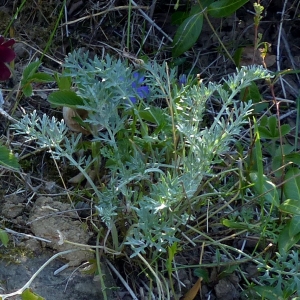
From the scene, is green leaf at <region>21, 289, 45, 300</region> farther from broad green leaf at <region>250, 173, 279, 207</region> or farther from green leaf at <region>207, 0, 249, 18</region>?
green leaf at <region>207, 0, 249, 18</region>

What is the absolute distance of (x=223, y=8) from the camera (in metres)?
1.85

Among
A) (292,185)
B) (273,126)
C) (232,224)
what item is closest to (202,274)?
(232,224)

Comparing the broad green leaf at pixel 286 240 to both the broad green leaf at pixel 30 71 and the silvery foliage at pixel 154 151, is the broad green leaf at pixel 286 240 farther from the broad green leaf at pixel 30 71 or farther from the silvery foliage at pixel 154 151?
the broad green leaf at pixel 30 71

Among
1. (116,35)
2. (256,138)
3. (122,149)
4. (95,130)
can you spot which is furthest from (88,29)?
(256,138)

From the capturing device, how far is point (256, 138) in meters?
1.36

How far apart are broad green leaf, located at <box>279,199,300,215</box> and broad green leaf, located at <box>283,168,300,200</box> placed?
47mm

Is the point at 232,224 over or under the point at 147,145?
under

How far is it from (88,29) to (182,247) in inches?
36.5

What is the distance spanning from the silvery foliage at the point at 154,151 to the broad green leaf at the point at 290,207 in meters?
0.19

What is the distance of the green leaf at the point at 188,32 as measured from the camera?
6.16 feet

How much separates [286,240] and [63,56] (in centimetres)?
101

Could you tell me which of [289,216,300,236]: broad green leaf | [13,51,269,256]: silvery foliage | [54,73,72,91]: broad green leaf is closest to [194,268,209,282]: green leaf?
[13,51,269,256]: silvery foliage

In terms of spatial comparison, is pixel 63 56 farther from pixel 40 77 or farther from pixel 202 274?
pixel 202 274

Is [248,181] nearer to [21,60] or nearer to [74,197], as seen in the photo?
[74,197]
